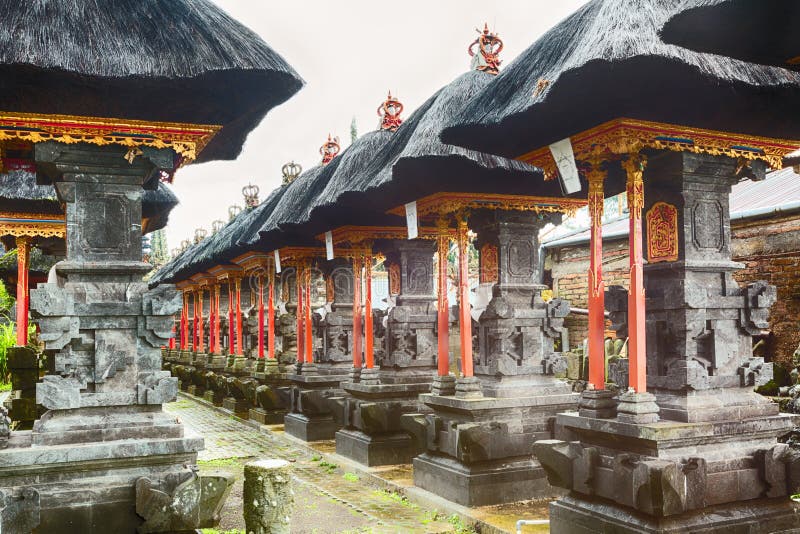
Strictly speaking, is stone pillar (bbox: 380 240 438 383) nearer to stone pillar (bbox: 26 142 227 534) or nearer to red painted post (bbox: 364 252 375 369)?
red painted post (bbox: 364 252 375 369)

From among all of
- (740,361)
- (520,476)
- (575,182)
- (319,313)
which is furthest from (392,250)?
(740,361)

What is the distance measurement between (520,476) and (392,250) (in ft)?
14.9

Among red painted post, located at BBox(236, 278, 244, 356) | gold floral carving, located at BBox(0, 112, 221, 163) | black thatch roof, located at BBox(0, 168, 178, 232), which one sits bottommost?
red painted post, located at BBox(236, 278, 244, 356)

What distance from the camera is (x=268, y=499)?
4.62m

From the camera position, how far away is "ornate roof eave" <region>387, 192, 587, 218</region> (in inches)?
322

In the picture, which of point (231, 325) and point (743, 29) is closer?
point (743, 29)

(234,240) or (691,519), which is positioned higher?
(234,240)

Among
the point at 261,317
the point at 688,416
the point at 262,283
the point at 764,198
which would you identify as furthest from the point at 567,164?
the point at 262,283

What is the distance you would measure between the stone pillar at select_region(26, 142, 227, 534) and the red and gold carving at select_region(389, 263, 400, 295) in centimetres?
512

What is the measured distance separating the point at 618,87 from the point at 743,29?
1.12 m

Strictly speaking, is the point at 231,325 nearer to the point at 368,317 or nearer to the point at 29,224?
the point at 29,224

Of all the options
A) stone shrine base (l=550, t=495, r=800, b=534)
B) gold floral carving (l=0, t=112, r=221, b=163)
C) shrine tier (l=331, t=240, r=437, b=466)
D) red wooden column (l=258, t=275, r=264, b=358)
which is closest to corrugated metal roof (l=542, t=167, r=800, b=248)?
shrine tier (l=331, t=240, r=437, b=466)

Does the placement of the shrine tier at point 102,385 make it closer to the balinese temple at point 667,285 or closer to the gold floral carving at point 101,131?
the gold floral carving at point 101,131

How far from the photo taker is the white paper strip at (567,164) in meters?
6.06
